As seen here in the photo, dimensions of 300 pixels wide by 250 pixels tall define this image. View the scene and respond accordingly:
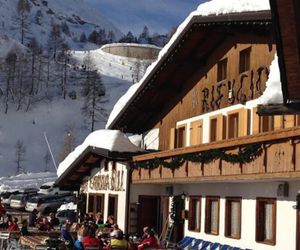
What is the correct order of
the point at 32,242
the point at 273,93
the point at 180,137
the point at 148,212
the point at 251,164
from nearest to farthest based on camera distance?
the point at 273,93, the point at 251,164, the point at 32,242, the point at 180,137, the point at 148,212

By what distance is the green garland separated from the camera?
1298 centimetres

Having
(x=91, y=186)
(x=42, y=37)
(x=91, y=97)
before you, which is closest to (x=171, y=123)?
(x=91, y=186)

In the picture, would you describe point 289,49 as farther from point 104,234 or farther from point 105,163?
point 105,163

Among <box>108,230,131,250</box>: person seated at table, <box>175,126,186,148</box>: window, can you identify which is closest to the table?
<box>108,230,131,250</box>: person seated at table

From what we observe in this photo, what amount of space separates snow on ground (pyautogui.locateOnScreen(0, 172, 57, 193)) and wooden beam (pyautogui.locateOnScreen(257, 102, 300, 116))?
166 feet

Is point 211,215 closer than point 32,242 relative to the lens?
No

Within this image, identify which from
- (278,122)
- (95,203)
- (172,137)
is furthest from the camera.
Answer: (95,203)

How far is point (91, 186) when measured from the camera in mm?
28156

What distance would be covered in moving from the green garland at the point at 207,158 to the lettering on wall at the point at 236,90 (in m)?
2.18

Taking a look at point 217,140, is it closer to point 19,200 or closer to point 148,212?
point 148,212

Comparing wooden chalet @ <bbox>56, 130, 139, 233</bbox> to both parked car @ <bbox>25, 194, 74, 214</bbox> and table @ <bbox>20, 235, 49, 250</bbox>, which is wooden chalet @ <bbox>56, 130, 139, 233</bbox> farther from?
parked car @ <bbox>25, 194, 74, 214</bbox>

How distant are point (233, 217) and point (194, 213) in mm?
2719

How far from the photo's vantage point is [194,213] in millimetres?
19188

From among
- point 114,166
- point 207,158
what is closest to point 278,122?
A: point 207,158
